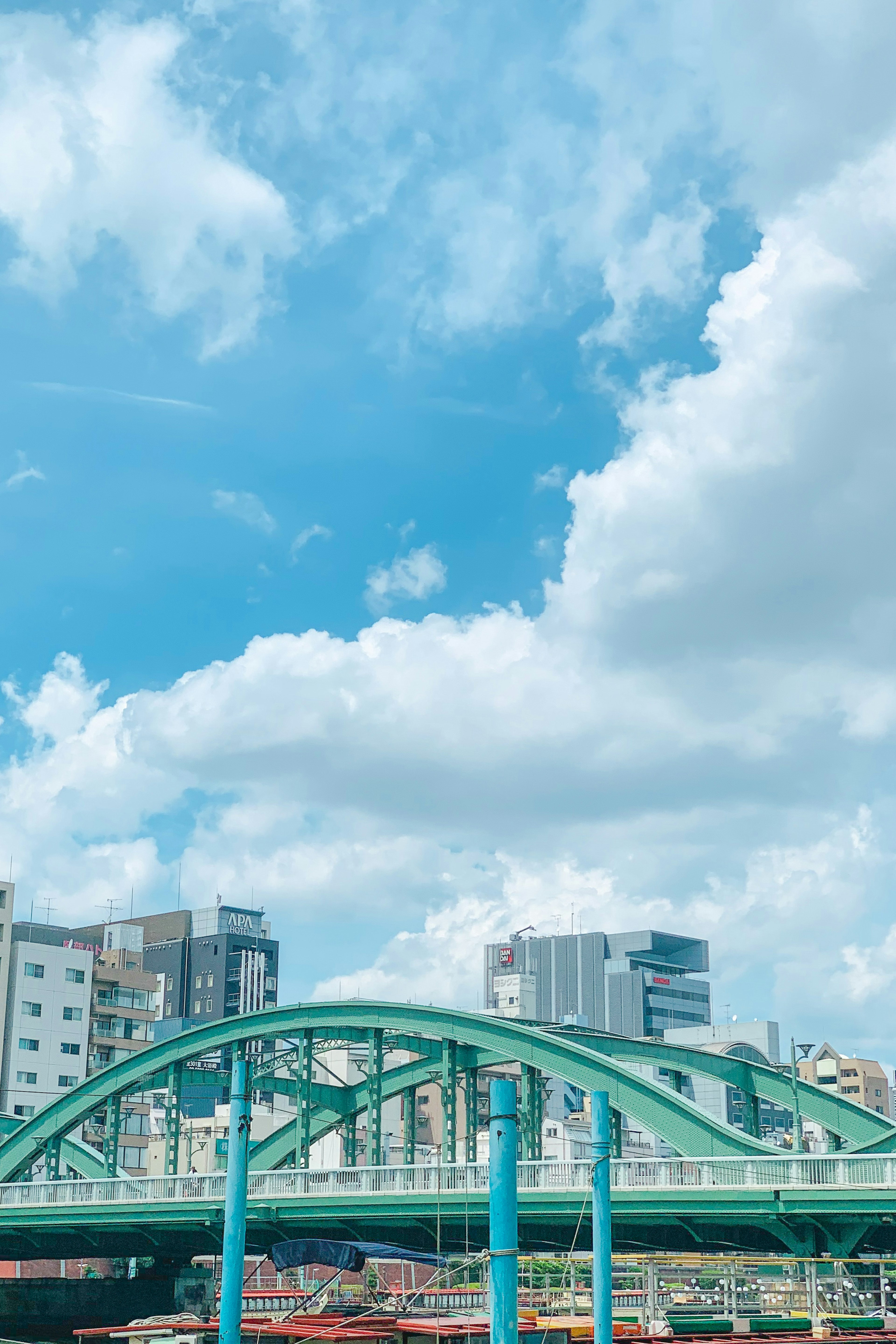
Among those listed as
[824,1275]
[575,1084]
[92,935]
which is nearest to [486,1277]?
[575,1084]

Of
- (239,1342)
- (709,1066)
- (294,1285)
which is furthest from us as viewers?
(294,1285)

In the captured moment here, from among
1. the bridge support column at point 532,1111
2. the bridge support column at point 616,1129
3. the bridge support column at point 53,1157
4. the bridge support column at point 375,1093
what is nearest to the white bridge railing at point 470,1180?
the bridge support column at point 375,1093

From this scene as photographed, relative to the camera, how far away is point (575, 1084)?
181 feet

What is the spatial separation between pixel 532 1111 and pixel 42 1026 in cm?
7815

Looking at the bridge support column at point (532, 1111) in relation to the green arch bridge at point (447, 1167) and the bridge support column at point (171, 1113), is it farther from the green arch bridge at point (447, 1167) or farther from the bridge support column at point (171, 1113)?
the bridge support column at point (171, 1113)

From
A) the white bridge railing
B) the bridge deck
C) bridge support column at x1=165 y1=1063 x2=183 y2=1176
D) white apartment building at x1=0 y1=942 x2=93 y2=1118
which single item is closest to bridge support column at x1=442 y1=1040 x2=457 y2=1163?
the bridge deck

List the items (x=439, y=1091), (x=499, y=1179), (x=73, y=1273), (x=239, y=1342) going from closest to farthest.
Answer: (x=499, y=1179) → (x=239, y=1342) → (x=73, y=1273) → (x=439, y=1091)

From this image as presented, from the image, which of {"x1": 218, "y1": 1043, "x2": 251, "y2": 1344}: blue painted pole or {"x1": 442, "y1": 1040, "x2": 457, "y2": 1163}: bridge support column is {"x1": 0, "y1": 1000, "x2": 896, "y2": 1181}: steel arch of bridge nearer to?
{"x1": 442, "y1": 1040, "x2": 457, "y2": 1163}: bridge support column

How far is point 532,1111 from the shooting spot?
56406mm

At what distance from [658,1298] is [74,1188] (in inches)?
1074

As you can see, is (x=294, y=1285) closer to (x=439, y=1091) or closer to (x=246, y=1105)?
(x=246, y=1105)

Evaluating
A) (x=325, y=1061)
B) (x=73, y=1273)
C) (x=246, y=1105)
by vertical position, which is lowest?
(x=73, y=1273)

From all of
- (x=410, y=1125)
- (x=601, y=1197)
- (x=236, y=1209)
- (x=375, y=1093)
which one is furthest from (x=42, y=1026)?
(x=601, y=1197)

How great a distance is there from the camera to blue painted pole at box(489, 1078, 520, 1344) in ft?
66.8
